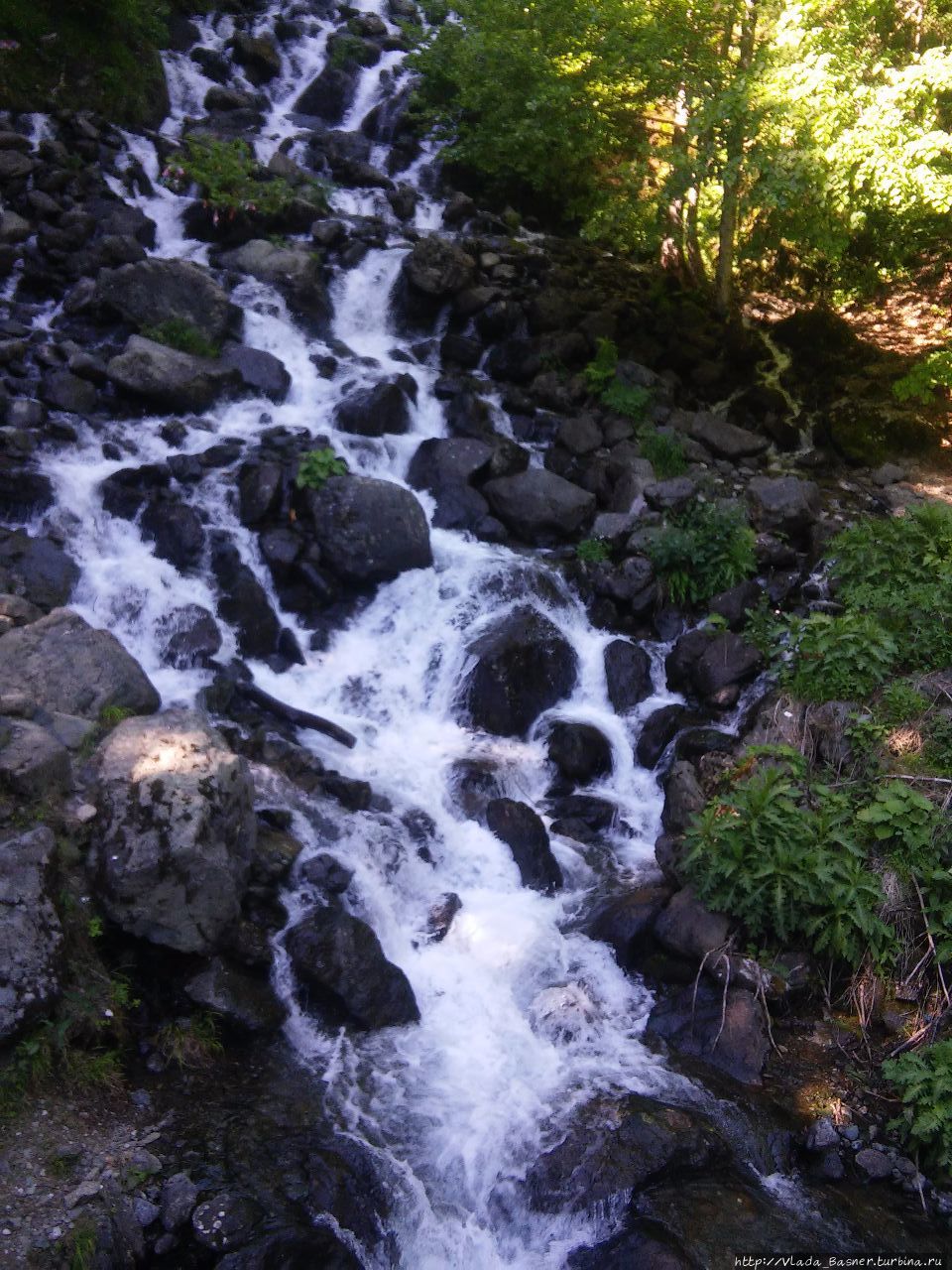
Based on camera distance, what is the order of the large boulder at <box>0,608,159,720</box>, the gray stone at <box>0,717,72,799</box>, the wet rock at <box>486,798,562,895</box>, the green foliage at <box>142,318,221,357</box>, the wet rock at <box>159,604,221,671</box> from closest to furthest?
the gray stone at <box>0,717,72,799</box>
the large boulder at <box>0,608,159,720</box>
the wet rock at <box>486,798,562,895</box>
the wet rock at <box>159,604,221,671</box>
the green foliage at <box>142,318,221,357</box>

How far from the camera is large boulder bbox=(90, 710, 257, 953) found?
6.74 metres

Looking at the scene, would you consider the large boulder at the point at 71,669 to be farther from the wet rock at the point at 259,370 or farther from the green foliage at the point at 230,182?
the green foliage at the point at 230,182

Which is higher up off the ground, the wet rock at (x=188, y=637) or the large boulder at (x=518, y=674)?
the large boulder at (x=518, y=674)

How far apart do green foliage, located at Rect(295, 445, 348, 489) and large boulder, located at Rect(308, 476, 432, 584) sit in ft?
0.39

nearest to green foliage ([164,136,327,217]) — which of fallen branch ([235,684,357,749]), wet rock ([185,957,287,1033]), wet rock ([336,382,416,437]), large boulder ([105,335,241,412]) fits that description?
large boulder ([105,335,241,412])

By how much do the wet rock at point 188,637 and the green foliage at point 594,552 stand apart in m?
4.70

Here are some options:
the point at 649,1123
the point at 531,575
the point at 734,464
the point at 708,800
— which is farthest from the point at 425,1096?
the point at 734,464

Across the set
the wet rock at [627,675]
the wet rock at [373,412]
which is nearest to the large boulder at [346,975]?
the wet rock at [627,675]

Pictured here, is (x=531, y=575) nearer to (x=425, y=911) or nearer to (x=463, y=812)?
(x=463, y=812)

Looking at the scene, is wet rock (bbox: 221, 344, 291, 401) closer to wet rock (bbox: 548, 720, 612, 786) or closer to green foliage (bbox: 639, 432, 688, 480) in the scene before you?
green foliage (bbox: 639, 432, 688, 480)

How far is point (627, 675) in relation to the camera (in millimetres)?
11281

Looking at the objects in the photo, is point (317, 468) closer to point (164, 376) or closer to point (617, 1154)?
point (164, 376)

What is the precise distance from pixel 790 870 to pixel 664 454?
303 inches

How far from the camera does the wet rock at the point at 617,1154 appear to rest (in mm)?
6141
